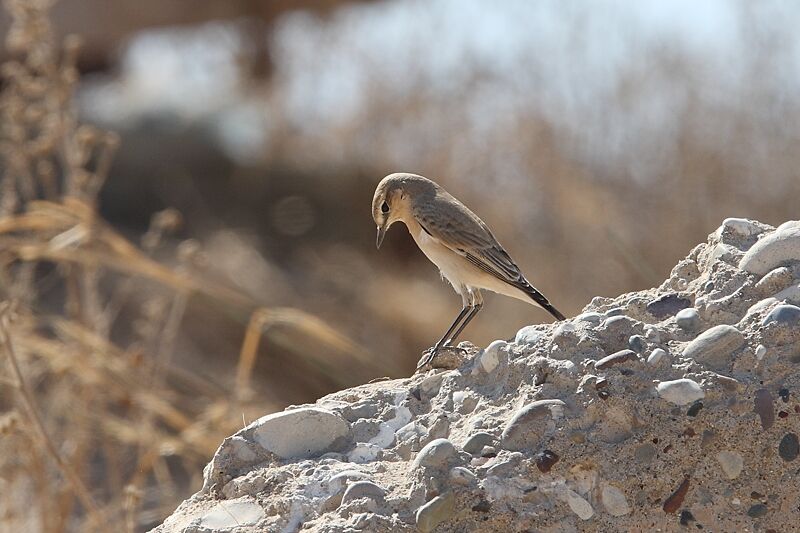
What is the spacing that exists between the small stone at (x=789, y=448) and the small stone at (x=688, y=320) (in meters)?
0.31

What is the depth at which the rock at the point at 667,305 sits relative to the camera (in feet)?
7.84

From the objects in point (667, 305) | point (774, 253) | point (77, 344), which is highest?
point (774, 253)

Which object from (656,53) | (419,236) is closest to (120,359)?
(419,236)

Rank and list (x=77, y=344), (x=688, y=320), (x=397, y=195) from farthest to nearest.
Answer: (x=77, y=344), (x=397, y=195), (x=688, y=320)

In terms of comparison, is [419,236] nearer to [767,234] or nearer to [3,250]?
[767,234]

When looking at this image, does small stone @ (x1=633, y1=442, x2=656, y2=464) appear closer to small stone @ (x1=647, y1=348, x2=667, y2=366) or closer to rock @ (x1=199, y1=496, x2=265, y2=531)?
small stone @ (x1=647, y1=348, x2=667, y2=366)

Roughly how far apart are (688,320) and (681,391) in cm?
23

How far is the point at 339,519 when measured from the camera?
207 centimetres

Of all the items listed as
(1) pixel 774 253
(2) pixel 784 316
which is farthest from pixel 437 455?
(1) pixel 774 253

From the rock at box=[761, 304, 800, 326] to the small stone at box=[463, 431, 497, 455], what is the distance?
570 millimetres

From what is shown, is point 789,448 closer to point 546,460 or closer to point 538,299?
point 546,460

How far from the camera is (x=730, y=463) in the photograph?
6.86 feet

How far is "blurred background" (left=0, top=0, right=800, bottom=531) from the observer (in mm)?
8797

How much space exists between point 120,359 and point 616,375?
2731 millimetres
